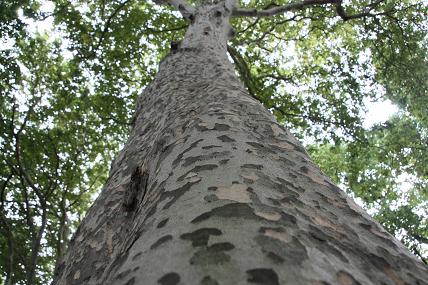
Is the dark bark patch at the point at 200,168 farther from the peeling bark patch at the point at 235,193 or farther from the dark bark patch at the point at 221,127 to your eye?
the dark bark patch at the point at 221,127

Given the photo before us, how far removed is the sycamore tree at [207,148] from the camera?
3.40 feet

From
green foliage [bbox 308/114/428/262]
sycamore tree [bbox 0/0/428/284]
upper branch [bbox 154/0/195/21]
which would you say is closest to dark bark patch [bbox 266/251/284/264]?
sycamore tree [bbox 0/0/428/284]

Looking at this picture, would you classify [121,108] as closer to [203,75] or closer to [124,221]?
[203,75]

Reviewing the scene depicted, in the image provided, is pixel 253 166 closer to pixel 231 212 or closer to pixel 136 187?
pixel 231 212

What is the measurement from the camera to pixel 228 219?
1.08 meters

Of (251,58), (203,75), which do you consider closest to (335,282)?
(203,75)

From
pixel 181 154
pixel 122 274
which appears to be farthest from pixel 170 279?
pixel 181 154

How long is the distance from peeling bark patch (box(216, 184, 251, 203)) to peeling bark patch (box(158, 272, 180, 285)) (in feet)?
1.26

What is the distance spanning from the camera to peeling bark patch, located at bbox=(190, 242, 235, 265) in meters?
0.89

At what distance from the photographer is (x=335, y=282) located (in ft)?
2.78

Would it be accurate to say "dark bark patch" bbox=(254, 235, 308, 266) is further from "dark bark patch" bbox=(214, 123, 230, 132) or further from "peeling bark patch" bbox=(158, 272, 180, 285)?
"dark bark patch" bbox=(214, 123, 230, 132)

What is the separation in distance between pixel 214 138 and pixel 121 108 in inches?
380

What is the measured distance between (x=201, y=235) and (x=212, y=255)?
0.35ft

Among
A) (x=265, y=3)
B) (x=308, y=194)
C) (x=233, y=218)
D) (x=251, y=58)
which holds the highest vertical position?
(x=265, y=3)
